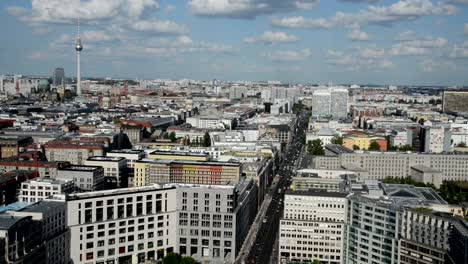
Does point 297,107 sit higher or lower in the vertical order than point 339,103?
lower

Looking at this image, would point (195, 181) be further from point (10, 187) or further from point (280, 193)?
point (10, 187)

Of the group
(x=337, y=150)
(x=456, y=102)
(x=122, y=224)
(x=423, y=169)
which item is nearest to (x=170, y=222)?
(x=122, y=224)

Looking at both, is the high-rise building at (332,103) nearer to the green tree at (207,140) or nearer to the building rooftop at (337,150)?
the green tree at (207,140)

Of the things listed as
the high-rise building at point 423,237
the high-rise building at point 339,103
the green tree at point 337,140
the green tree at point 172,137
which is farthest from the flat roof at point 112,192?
the high-rise building at point 339,103

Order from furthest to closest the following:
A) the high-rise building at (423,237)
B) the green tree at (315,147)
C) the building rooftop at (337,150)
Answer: the green tree at (315,147)
the building rooftop at (337,150)
the high-rise building at (423,237)

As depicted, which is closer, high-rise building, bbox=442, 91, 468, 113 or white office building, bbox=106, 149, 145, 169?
white office building, bbox=106, 149, 145, 169

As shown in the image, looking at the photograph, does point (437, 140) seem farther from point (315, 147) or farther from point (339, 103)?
point (339, 103)

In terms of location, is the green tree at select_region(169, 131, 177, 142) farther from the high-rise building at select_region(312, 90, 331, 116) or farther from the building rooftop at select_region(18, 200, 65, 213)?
the building rooftop at select_region(18, 200, 65, 213)

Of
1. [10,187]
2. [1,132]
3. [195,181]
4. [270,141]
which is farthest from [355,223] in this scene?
[1,132]

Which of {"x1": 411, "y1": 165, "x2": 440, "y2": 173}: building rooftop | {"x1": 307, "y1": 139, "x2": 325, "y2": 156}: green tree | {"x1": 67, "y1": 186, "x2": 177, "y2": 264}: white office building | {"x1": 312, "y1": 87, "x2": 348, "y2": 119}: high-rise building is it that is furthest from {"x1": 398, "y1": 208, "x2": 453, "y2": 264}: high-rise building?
{"x1": 312, "y1": 87, "x2": 348, "y2": 119}: high-rise building
